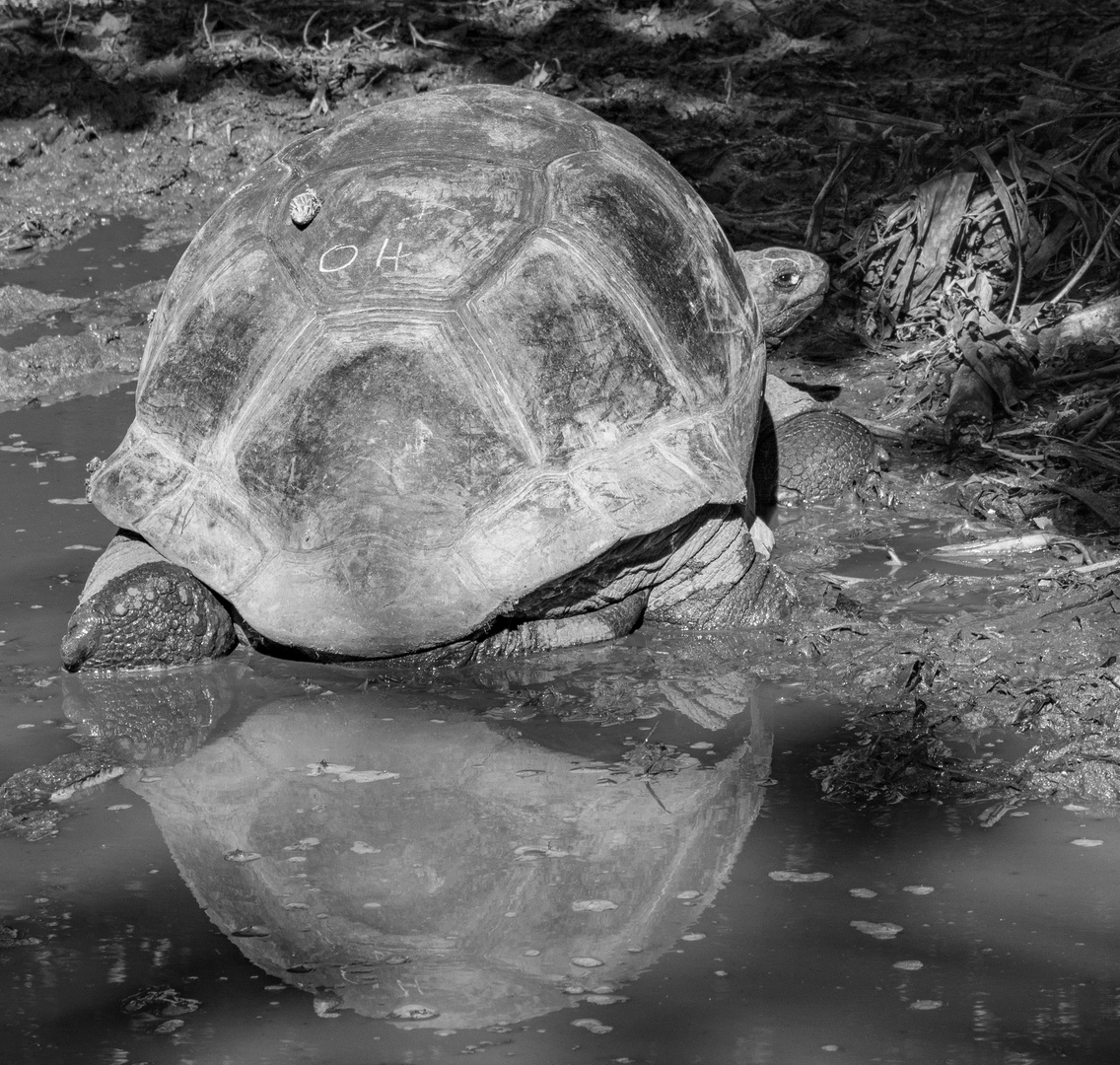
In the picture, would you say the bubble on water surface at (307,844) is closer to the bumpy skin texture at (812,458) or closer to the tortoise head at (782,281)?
the bumpy skin texture at (812,458)

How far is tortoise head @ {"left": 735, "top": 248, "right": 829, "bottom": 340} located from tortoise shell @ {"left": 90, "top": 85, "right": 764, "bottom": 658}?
2.93ft

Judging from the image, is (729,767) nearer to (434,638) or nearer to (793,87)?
(434,638)

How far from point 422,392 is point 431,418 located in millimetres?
68

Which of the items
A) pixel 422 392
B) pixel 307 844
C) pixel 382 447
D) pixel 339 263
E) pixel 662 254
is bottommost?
pixel 307 844

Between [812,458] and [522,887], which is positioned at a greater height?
[522,887]

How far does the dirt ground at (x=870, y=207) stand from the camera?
3.86 m

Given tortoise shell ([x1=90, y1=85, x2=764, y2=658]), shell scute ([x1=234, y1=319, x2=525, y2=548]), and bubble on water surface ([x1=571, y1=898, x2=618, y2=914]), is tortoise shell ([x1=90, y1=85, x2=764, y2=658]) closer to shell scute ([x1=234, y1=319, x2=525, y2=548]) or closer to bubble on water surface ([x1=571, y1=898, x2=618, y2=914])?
shell scute ([x1=234, y1=319, x2=525, y2=548])

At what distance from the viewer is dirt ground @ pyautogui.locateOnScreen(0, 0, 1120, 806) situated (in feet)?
12.7

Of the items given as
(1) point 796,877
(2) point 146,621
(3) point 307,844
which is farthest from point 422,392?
(1) point 796,877

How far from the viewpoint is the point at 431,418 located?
3656 millimetres

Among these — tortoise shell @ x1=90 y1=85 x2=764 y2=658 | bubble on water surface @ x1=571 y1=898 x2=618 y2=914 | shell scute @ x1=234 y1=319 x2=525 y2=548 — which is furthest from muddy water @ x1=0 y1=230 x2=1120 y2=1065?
shell scute @ x1=234 y1=319 x2=525 y2=548

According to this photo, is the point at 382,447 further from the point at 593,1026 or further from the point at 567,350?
the point at 593,1026

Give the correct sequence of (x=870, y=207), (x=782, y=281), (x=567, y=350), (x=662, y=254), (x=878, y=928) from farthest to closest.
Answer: (x=870, y=207), (x=782, y=281), (x=662, y=254), (x=567, y=350), (x=878, y=928)

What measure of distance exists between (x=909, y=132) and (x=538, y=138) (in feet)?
11.3
